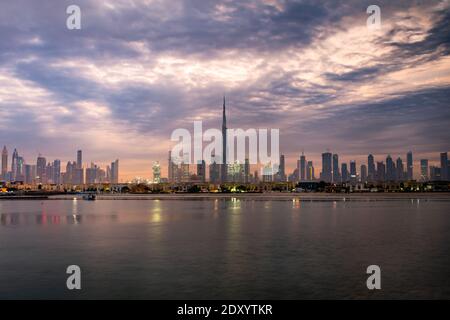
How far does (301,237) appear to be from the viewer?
109 feet

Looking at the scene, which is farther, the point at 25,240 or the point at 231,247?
the point at 25,240

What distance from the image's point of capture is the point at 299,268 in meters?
20.8

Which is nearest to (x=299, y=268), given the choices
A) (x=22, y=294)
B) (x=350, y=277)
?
(x=350, y=277)

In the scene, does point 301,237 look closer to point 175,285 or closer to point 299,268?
point 299,268
